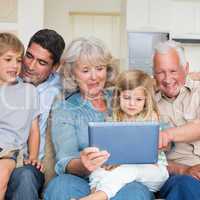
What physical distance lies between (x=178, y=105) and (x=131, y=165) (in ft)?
1.62

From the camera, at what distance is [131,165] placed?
4.96ft

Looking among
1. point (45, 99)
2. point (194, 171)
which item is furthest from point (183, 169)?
point (45, 99)

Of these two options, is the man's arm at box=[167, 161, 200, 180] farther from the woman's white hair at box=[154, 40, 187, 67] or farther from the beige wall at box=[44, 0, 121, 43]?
the beige wall at box=[44, 0, 121, 43]

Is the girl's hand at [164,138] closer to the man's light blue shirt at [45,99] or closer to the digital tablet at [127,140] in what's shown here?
the digital tablet at [127,140]

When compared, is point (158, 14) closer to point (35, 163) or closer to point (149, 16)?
point (149, 16)

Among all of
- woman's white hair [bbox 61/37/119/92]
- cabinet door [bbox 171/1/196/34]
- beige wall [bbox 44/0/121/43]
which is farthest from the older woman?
beige wall [bbox 44/0/121/43]

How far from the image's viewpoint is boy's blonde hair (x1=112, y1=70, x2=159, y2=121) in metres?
1.68

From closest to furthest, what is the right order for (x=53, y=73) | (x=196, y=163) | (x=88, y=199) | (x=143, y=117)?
(x=88, y=199), (x=143, y=117), (x=196, y=163), (x=53, y=73)

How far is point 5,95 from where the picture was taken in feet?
6.12

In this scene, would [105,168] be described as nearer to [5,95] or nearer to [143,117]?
[143,117]

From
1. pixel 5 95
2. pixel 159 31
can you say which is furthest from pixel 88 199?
pixel 159 31

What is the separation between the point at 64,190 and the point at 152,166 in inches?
14.4

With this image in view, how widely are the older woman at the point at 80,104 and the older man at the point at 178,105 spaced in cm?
24

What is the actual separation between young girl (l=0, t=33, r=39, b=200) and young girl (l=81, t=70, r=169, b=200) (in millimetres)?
389
